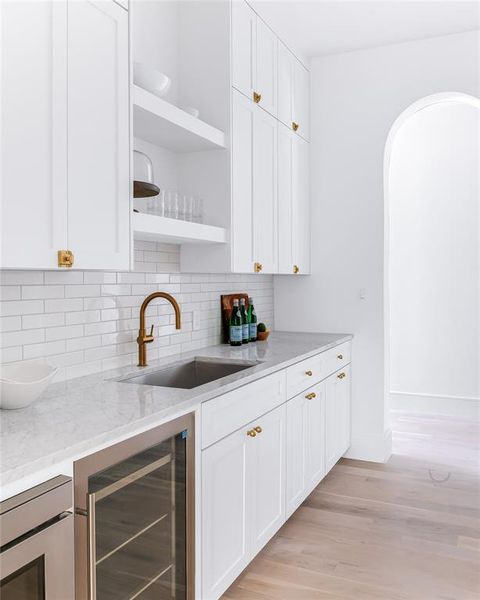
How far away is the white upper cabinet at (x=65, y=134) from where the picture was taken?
4.95ft

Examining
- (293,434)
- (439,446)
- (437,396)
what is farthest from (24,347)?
(437,396)

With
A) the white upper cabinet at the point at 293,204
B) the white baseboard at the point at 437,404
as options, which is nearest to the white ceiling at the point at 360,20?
the white upper cabinet at the point at 293,204

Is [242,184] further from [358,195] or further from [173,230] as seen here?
[358,195]

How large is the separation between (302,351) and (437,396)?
2.73 m

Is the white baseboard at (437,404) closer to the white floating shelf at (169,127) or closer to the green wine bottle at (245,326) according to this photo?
the green wine bottle at (245,326)

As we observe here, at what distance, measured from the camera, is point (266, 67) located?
318cm

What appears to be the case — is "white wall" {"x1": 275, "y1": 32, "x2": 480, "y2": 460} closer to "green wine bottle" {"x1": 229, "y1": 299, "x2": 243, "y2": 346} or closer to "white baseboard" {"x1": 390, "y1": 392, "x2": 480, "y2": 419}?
"green wine bottle" {"x1": 229, "y1": 299, "x2": 243, "y2": 346}

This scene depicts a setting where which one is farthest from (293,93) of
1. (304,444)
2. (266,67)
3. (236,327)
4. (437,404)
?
(437,404)

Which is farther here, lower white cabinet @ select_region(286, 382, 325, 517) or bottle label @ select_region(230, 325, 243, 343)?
bottle label @ select_region(230, 325, 243, 343)

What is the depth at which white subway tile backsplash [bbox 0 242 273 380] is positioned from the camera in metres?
1.95

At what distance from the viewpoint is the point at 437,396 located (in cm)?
515

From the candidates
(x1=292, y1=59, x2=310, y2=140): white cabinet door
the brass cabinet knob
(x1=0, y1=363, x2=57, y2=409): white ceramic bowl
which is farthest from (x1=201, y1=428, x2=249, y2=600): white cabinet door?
(x1=292, y1=59, x2=310, y2=140): white cabinet door

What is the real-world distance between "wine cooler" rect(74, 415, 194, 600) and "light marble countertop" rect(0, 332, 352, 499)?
5cm

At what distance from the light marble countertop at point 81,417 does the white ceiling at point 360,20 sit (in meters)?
2.12
